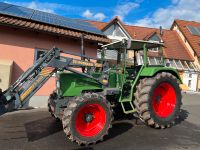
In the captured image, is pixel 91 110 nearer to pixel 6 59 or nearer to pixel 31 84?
pixel 31 84

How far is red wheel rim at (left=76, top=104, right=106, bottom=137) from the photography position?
18.1ft

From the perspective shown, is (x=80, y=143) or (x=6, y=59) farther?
(x=6, y=59)

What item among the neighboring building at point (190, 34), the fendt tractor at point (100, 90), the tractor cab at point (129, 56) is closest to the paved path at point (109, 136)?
the fendt tractor at point (100, 90)

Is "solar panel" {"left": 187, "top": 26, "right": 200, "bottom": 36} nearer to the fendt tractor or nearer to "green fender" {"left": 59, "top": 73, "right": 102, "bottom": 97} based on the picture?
the fendt tractor

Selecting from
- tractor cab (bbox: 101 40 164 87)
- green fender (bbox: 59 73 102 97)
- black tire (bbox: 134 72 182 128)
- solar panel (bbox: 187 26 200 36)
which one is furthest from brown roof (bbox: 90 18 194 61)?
green fender (bbox: 59 73 102 97)

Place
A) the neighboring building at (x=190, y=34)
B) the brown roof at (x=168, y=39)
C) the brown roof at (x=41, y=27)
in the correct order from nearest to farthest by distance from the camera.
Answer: the brown roof at (x=41, y=27), the brown roof at (x=168, y=39), the neighboring building at (x=190, y=34)

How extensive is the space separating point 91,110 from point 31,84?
1.54m

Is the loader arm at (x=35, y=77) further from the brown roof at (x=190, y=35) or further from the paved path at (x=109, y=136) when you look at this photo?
the brown roof at (x=190, y=35)

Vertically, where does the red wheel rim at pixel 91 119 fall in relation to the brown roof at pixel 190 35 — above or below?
below

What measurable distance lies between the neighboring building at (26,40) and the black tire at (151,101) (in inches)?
189

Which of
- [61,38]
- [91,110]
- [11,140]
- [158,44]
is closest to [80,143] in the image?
[91,110]

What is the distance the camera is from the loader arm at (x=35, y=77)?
504cm

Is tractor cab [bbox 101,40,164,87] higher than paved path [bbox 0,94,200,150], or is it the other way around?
tractor cab [bbox 101,40,164,87]

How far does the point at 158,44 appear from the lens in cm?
730
